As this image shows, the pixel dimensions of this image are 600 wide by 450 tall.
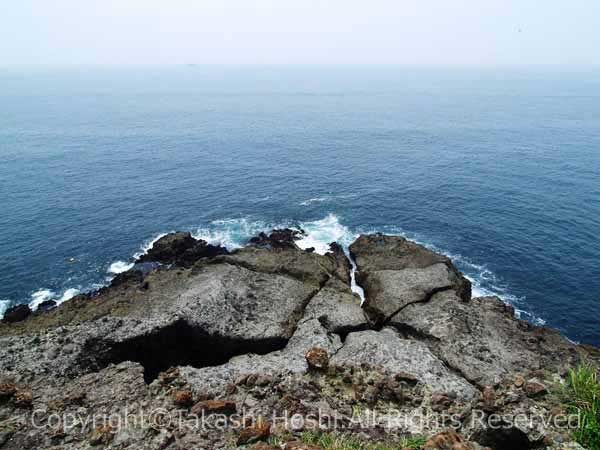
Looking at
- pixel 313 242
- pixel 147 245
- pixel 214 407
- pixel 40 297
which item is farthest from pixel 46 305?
pixel 313 242

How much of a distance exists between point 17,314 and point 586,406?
59.6m

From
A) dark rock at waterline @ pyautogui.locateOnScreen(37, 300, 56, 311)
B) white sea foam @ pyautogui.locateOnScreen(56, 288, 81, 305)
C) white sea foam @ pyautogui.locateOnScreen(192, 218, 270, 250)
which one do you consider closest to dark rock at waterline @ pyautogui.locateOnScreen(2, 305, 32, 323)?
dark rock at waterline @ pyautogui.locateOnScreen(37, 300, 56, 311)

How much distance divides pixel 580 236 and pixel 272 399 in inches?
2625

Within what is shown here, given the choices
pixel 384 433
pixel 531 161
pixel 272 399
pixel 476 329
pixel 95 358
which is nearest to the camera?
pixel 384 433

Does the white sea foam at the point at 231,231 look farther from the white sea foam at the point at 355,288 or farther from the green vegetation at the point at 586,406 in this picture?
the green vegetation at the point at 586,406

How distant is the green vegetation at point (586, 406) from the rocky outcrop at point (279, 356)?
143 cm

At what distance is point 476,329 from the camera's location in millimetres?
43719

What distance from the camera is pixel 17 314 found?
5141cm

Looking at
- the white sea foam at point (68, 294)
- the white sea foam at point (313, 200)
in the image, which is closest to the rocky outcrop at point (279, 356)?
the white sea foam at point (68, 294)

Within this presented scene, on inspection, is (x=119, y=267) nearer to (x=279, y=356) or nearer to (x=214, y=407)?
(x=279, y=356)

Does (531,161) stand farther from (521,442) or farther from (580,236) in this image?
(521,442)

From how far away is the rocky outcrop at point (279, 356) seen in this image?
26.8m

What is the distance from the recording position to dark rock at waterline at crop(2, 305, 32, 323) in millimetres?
51094

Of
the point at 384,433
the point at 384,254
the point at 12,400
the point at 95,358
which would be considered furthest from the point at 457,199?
the point at 12,400
